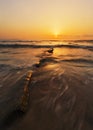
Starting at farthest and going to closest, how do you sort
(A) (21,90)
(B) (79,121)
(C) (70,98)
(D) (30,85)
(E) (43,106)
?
(D) (30,85)
(A) (21,90)
(C) (70,98)
(E) (43,106)
(B) (79,121)

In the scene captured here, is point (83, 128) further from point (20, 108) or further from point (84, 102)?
point (20, 108)

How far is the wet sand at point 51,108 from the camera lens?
10.1 ft

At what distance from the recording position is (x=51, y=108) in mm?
3740

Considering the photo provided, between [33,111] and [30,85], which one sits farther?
[30,85]

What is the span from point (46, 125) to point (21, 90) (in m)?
1.76

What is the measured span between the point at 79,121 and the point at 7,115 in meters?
1.47

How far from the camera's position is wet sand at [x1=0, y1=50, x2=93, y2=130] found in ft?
10.1

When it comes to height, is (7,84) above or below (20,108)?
below

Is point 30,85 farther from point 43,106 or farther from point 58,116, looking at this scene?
point 58,116

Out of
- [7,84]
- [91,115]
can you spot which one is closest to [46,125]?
[91,115]

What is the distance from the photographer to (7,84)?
538 centimetres

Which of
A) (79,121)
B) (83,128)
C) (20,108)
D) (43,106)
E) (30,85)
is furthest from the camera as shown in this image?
(30,85)

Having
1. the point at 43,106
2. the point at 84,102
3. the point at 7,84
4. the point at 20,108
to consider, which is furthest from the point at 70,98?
the point at 7,84

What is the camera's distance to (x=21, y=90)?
4641mm
